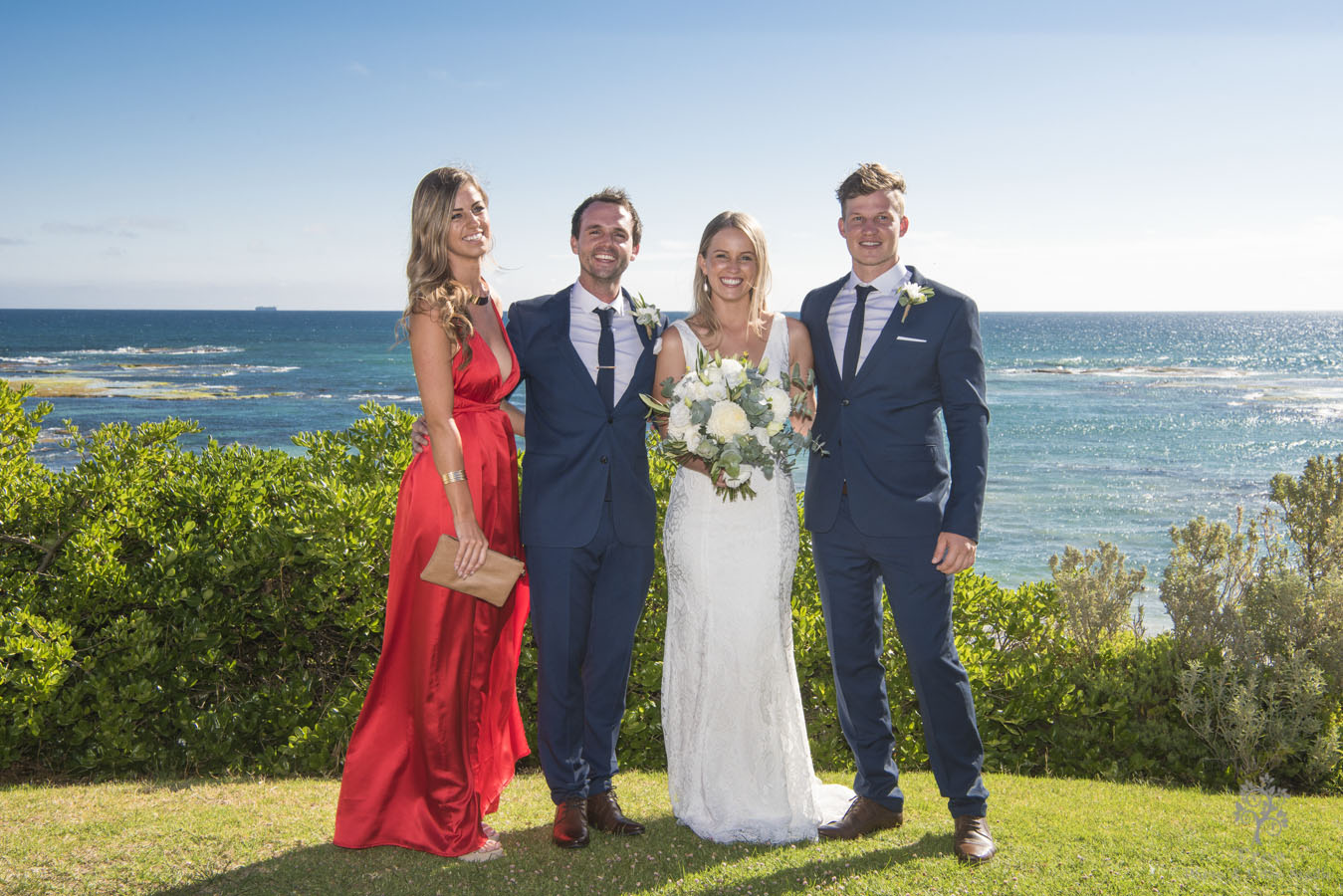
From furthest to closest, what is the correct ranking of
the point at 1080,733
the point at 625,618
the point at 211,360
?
1. the point at 211,360
2. the point at 1080,733
3. the point at 625,618

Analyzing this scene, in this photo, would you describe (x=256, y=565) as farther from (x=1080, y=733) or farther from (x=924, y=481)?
(x=1080, y=733)

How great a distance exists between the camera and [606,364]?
14.1ft

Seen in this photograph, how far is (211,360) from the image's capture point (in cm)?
7881

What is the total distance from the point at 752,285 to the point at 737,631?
1.65m

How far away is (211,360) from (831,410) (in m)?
84.7

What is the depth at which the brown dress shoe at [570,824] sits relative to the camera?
4160 millimetres

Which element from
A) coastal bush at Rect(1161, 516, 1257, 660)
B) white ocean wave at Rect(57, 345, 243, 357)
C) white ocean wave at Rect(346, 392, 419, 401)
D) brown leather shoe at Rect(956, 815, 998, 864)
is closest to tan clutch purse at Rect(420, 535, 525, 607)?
brown leather shoe at Rect(956, 815, 998, 864)

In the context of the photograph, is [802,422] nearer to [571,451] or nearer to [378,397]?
[571,451]

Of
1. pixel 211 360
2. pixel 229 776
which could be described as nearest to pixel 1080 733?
pixel 229 776

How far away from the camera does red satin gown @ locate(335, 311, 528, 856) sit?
4102 millimetres

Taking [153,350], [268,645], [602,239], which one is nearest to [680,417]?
[602,239]

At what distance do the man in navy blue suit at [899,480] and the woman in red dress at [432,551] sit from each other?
156cm

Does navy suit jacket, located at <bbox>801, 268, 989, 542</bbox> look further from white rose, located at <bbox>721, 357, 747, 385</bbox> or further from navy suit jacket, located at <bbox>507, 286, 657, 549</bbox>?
navy suit jacket, located at <bbox>507, 286, 657, 549</bbox>

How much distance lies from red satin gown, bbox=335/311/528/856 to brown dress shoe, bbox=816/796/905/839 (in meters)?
1.64
